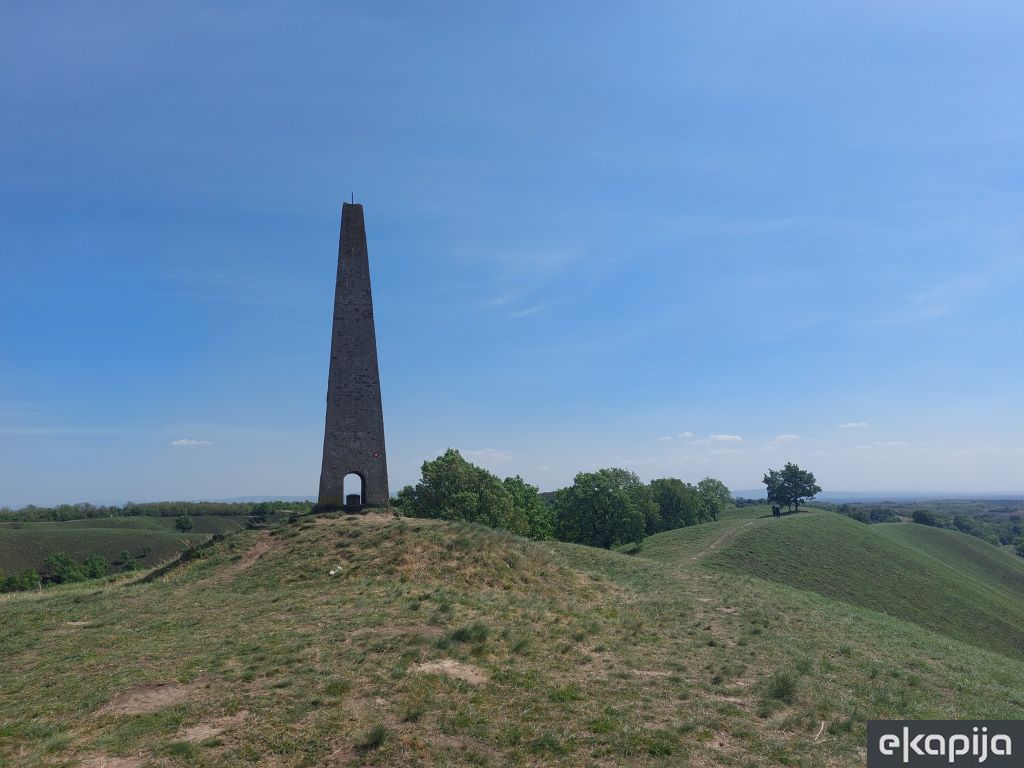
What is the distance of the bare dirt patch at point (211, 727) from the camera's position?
809cm

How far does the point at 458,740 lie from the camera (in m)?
8.38

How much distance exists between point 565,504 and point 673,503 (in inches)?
827

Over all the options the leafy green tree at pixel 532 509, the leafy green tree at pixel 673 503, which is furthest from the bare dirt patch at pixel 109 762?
the leafy green tree at pixel 673 503

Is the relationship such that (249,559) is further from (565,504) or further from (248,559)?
(565,504)

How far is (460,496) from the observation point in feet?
153

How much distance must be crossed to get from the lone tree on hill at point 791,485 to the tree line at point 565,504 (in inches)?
404

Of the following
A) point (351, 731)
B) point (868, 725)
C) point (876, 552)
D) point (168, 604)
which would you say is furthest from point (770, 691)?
point (876, 552)

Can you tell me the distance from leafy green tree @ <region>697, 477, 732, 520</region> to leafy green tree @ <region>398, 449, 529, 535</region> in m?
46.0

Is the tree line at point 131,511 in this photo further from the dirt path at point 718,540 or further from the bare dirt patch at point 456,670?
the bare dirt patch at point 456,670

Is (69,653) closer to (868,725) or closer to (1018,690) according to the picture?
(868,725)

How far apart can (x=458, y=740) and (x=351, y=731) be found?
1.61 meters

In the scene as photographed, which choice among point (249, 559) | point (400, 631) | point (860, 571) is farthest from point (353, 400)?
point (860, 571)

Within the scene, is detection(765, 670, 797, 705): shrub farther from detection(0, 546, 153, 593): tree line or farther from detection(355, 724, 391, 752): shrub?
detection(0, 546, 153, 593): tree line

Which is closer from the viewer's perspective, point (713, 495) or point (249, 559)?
point (249, 559)
